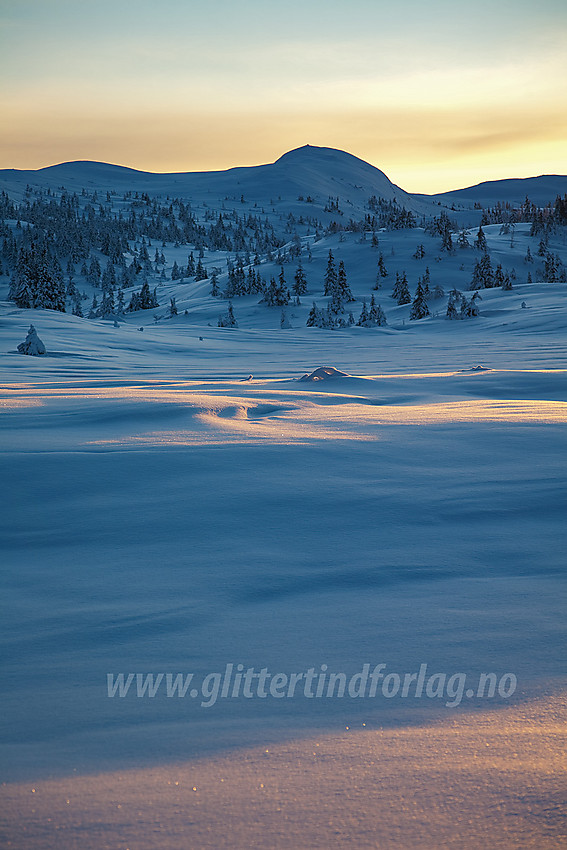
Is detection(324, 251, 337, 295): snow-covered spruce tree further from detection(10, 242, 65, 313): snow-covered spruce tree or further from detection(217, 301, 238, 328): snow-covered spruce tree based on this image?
detection(10, 242, 65, 313): snow-covered spruce tree

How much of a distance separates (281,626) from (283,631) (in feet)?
0.09

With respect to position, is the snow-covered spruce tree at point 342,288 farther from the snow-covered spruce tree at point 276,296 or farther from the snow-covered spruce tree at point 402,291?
the snow-covered spruce tree at point 276,296

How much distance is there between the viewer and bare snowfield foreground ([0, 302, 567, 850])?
0.98 m

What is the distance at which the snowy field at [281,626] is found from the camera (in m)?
0.99

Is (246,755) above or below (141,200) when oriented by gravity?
below

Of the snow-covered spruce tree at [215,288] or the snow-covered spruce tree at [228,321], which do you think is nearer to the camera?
the snow-covered spruce tree at [228,321]

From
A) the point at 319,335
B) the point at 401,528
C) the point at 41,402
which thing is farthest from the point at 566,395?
the point at 319,335

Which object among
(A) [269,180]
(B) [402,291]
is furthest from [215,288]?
(A) [269,180]

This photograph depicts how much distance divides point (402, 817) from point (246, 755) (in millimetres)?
292

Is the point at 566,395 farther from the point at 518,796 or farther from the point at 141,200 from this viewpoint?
the point at 141,200

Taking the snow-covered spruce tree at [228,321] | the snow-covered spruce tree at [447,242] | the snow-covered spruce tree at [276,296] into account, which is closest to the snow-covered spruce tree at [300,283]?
the snow-covered spruce tree at [276,296]

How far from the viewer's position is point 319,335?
647 inches

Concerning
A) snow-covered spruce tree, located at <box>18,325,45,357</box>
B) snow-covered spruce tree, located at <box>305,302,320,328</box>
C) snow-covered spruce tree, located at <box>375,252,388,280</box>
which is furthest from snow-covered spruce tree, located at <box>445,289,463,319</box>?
snow-covered spruce tree, located at <box>18,325,45,357</box>

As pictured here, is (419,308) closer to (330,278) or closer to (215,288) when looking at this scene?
(330,278)
